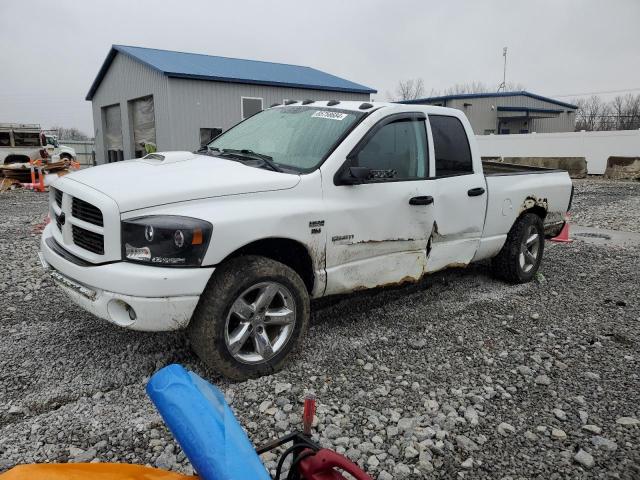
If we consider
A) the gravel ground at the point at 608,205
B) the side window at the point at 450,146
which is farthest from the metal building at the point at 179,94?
the side window at the point at 450,146

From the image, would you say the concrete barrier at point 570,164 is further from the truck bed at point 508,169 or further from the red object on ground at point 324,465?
the red object on ground at point 324,465

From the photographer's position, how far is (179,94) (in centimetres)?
1994

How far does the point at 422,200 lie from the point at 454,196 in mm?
499

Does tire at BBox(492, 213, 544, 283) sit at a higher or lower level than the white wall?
lower

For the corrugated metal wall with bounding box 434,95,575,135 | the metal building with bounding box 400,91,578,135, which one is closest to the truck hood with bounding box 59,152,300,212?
the metal building with bounding box 400,91,578,135

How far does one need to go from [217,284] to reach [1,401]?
1467mm

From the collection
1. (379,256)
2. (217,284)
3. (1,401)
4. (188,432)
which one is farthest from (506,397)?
(1,401)

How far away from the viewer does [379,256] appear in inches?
159

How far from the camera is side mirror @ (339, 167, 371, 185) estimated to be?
3.65m

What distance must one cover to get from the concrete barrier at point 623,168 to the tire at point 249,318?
20.8 meters

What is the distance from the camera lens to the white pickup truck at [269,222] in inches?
118

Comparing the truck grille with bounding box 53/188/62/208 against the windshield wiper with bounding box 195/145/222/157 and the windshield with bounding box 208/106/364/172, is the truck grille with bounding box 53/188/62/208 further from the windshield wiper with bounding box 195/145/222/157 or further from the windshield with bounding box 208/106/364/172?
the windshield with bounding box 208/106/364/172

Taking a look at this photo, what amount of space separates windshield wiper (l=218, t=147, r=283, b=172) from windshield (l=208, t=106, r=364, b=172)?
35mm

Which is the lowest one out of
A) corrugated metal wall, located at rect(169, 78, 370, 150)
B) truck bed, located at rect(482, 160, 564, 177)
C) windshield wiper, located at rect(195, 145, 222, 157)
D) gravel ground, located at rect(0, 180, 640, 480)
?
gravel ground, located at rect(0, 180, 640, 480)
